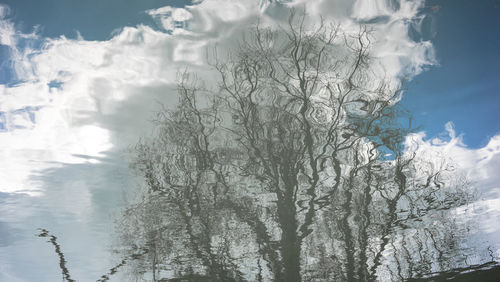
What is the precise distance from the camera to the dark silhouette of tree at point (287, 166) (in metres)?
7.09

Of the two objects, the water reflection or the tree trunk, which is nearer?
the water reflection

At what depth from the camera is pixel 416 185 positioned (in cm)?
870

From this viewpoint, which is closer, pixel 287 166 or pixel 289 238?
pixel 287 166

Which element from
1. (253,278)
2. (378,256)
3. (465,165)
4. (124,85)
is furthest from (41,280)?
(465,165)

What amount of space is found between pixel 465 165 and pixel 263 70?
20.3ft

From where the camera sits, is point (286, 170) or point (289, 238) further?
point (289, 238)

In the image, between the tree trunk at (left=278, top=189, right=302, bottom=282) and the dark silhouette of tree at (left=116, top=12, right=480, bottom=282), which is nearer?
the dark silhouette of tree at (left=116, top=12, right=480, bottom=282)

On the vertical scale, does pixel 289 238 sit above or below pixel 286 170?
below

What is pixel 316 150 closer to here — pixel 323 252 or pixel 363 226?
pixel 363 226

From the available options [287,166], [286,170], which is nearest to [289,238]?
[286,170]

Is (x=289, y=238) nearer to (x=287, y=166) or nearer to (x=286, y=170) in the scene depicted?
Answer: (x=286, y=170)

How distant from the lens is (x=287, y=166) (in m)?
8.07

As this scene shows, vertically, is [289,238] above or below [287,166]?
below

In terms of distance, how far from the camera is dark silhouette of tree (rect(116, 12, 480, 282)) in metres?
7.09
